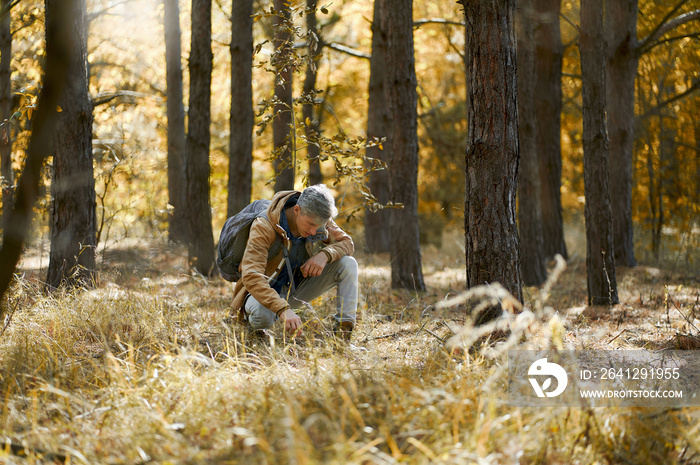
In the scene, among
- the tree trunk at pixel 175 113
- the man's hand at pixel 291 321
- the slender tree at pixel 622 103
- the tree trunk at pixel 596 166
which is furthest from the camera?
the tree trunk at pixel 175 113

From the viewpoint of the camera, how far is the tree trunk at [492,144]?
3822mm

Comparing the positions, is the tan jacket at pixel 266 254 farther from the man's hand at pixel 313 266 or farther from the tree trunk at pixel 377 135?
the tree trunk at pixel 377 135

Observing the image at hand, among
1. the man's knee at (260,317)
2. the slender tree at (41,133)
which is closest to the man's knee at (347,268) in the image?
the man's knee at (260,317)

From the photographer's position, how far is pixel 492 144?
385 centimetres

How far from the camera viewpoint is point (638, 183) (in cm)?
1554

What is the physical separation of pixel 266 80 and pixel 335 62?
325cm

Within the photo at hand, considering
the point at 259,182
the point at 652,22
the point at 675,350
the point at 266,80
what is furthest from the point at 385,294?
the point at 259,182

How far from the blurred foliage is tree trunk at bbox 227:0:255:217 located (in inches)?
53.2

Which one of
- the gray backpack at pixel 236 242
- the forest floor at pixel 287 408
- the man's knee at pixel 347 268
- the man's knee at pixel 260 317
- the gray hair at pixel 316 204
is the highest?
the gray hair at pixel 316 204

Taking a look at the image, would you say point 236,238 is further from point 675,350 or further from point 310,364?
point 675,350

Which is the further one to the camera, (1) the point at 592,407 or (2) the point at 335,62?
(2) the point at 335,62

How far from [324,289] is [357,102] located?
47.4ft

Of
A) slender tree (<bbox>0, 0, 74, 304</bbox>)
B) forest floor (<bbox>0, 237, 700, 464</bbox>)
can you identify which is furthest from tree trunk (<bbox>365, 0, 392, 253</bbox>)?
slender tree (<bbox>0, 0, 74, 304</bbox>)

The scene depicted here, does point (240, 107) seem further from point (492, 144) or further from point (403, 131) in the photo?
point (492, 144)
